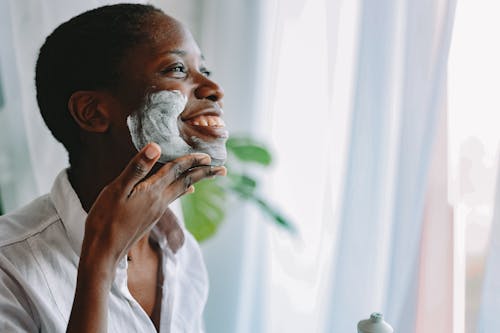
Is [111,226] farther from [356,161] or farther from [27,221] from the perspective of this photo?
[356,161]

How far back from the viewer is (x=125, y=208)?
726mm

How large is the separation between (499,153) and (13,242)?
3.09 ft

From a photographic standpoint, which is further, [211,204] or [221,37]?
[221,37]

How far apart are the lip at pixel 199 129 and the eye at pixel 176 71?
2.6 inches

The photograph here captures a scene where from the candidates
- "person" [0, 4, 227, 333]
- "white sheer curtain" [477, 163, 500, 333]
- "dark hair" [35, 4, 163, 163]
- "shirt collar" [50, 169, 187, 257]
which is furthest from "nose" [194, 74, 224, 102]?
"white sheer curtain" [477, 163, 500, 333]

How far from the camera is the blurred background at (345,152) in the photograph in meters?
1.14

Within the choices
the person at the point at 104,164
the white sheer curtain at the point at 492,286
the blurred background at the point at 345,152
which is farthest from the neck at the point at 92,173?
the white sheer curtain at the point at 492,286

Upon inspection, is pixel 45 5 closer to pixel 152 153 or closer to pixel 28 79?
pixel 28 79

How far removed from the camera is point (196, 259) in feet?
3.69

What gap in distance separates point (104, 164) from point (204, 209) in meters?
0.46

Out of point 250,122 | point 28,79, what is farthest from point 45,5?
point 250,122

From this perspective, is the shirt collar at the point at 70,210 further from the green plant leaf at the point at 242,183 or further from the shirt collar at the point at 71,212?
the green plant leaf at the point at 242,183

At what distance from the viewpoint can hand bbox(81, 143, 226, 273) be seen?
0.71m

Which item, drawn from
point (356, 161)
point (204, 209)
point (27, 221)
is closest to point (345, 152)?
point (356, 161)
